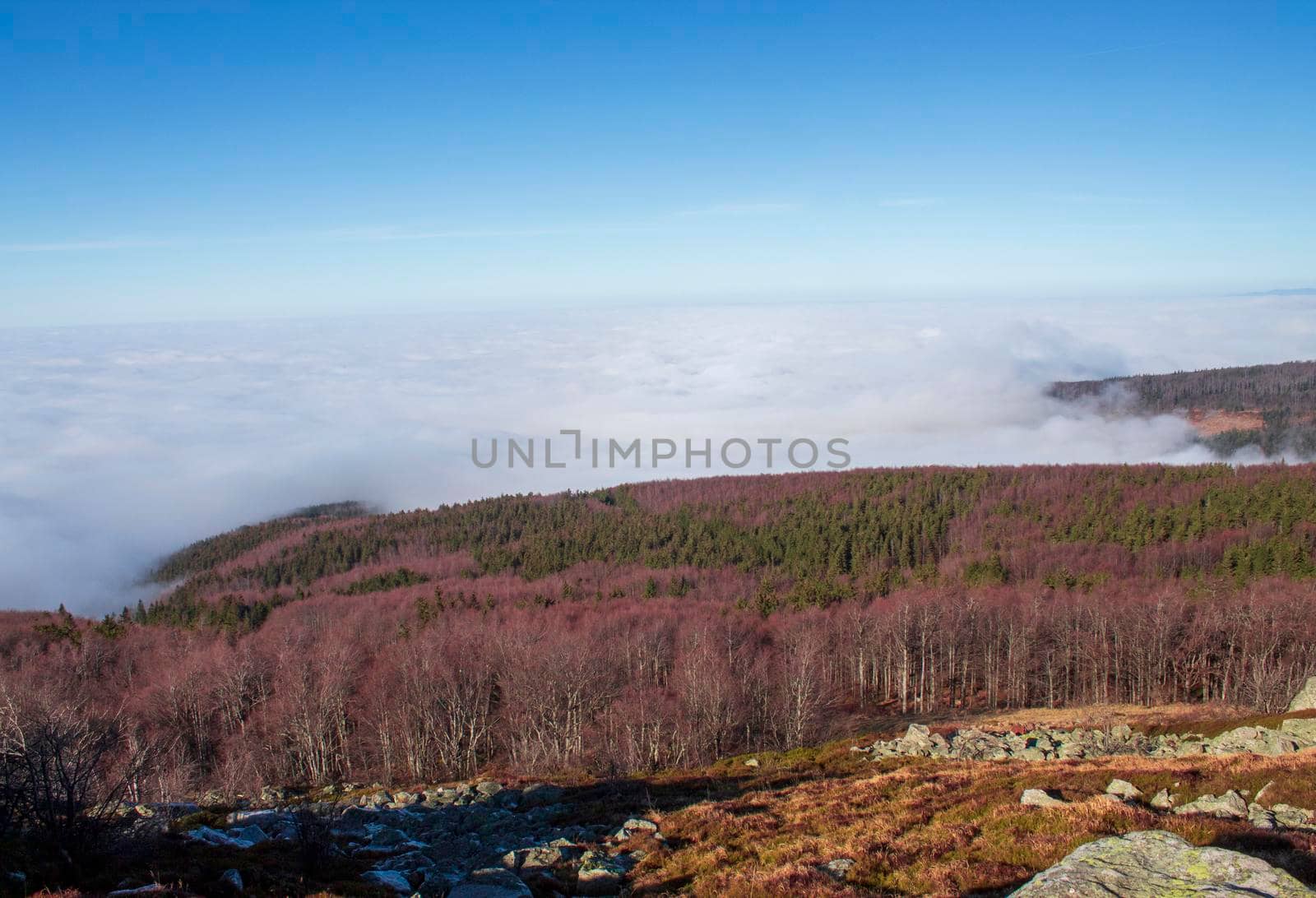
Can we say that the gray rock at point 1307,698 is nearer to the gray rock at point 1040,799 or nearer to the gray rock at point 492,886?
the gray rock at point 1040,799

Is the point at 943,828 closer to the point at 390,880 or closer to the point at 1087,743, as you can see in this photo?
the point at 390,880

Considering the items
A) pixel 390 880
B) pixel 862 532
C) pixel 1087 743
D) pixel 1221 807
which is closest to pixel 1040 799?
pixel 1221 807

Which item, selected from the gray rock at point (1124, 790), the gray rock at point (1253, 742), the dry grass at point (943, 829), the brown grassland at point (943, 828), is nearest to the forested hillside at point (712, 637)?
the gray rock at point (1253, 742)

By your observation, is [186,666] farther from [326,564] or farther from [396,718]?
[326,564]

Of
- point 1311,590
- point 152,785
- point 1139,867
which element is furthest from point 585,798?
point 1311,590

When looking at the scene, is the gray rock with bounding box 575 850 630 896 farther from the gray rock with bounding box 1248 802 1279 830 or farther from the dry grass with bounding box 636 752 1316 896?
the gray rock with bounding box 1248 802 1279 830

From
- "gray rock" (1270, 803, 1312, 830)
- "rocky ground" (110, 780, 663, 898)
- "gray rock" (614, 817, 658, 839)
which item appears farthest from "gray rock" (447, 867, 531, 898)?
"gray rock" (1270, 803, 1312, 830)
